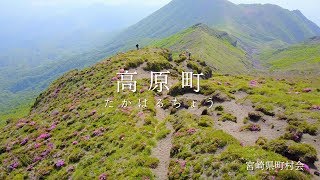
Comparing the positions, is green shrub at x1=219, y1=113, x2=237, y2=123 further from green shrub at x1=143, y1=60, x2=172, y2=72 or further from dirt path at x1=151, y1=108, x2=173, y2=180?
green shrub at x1=143, y1=60, x2=172, y2=72

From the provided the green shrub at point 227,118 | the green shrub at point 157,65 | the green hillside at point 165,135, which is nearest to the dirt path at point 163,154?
the green hillside at point 165,135

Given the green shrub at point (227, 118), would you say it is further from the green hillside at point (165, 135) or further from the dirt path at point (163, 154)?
the dirt path at point (163, 154)


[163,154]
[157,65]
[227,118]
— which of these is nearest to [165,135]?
[163,154]

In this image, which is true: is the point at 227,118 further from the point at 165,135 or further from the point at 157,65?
the point at 157,65

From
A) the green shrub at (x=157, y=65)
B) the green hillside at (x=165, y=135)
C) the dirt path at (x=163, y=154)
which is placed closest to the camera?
the green hillside at (x=165, y=135)

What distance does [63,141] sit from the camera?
59.1 meters

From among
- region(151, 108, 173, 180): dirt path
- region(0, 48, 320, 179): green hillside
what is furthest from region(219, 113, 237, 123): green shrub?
region(151, 108, 173, 180): dirt path

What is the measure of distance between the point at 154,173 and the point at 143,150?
6137 mm

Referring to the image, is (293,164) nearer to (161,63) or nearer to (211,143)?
(211,143)

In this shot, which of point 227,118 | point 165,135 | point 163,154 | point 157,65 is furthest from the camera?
Result: point 157,65

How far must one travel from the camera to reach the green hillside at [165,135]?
38.5 metres

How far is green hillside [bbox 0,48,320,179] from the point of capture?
38469 mm

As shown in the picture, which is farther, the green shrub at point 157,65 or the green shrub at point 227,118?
the green shrub at point 157,65

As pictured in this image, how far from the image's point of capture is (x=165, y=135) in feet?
168
